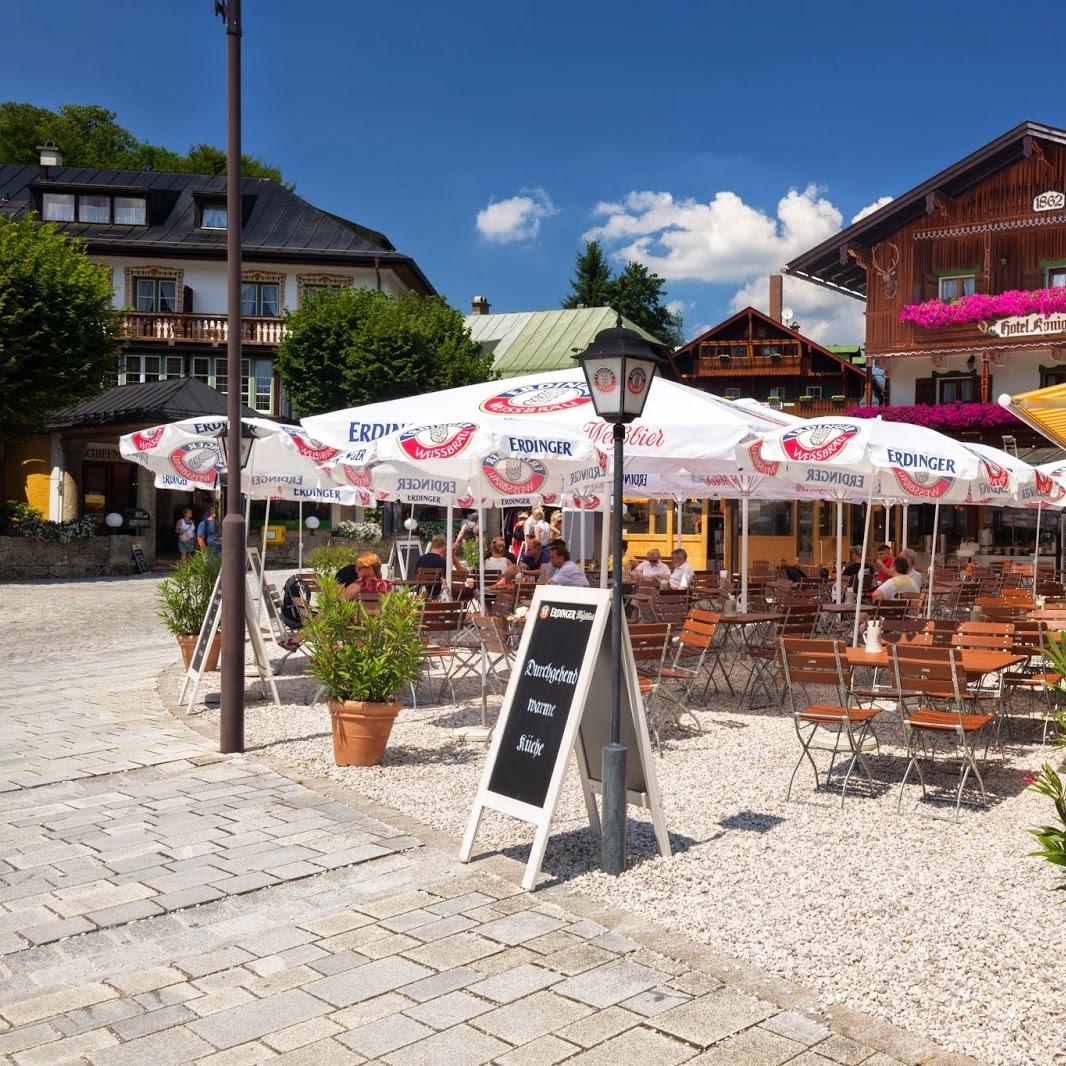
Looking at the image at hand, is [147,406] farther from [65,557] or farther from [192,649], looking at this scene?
[192,649]

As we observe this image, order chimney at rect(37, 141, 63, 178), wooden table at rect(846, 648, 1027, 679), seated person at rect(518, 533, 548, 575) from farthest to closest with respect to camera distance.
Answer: chimney at rect(37, 141, 63, 178)
seated person at rect(518, 533, 548, 575)
wooden table at rect(846, 648, 1027, 679)

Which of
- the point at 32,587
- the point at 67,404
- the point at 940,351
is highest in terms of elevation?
the point at 940,351

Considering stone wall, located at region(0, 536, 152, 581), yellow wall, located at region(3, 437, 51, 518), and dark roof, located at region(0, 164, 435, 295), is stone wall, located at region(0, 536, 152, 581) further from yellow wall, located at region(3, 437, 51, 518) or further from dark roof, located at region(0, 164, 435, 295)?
dark roof, located at region(0, 164, 435, 295)

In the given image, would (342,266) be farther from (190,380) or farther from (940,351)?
(940,351)

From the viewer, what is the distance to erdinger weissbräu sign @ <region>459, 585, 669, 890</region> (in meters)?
5.35

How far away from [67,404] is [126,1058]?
26.4 meters

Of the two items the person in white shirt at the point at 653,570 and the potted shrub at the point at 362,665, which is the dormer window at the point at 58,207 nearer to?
the person in white shirt at the point at 653,570

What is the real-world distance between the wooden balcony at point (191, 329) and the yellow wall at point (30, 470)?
7105 mm

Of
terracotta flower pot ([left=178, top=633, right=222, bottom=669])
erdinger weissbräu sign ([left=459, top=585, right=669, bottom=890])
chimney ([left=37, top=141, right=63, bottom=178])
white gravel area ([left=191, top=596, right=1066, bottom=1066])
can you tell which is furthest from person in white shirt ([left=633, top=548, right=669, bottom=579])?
chimney ([left=37, top=141, right=63, bottom=178])

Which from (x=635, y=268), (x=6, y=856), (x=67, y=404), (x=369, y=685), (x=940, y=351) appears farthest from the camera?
(x=635, y=268)

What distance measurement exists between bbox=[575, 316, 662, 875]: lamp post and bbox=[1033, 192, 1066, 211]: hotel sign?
2914 cm

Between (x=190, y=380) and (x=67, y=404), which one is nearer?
(x=67, y=404)

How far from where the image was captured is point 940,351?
31.6 meters

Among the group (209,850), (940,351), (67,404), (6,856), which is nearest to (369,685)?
(209,850)
